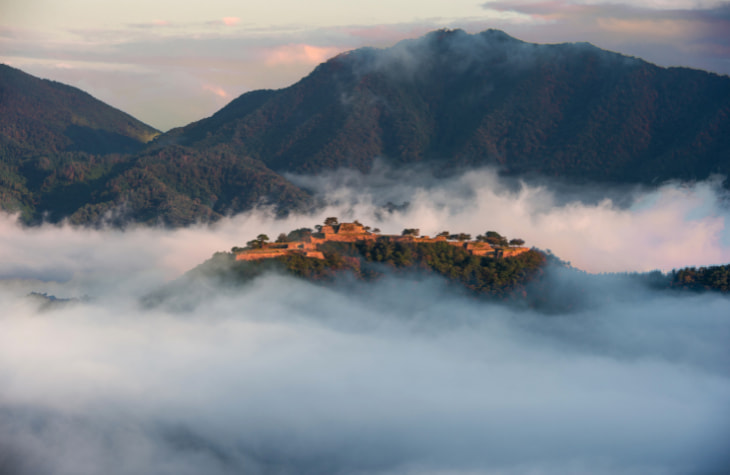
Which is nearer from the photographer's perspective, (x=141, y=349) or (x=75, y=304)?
(x=141, y=349)

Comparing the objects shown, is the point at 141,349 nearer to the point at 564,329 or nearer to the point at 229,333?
the point at 229,333

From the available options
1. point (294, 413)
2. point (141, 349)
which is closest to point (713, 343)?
point (294, 413)

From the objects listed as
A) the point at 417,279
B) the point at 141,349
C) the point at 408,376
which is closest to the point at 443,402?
the point at 408,376

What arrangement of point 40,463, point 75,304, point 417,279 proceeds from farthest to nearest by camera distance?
point 75,304
point 417,279
point 40,463

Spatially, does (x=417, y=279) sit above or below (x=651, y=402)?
above

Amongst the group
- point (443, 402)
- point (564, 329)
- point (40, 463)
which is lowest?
point (40, 463)

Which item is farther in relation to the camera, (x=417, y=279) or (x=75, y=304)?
(x=75, y=304)

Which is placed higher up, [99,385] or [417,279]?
[417,279]

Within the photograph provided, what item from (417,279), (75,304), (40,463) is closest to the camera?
(40,463)

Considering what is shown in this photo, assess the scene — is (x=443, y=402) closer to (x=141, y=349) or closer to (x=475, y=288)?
(x=475, y=288)
